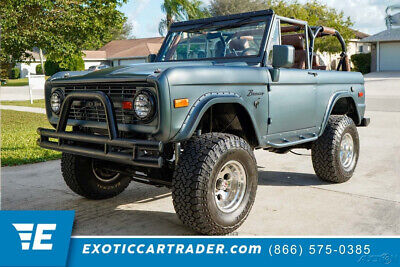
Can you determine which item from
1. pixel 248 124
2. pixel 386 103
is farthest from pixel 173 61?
pixel 386 103

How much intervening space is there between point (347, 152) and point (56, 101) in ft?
12.3

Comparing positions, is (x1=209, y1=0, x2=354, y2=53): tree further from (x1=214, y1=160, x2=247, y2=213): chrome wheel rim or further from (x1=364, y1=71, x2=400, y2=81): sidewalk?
(x1=214, y1=160, x2=247, y2=213): chrome wheel rim

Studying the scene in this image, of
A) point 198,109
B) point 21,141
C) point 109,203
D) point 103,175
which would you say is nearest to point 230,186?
point 198,109

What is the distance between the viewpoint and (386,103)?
55.0ft

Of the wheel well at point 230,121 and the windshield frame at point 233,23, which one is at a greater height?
the windshield frame at point 233,23

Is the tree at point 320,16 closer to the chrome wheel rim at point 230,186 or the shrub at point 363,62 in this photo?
the shrub at point 363,62

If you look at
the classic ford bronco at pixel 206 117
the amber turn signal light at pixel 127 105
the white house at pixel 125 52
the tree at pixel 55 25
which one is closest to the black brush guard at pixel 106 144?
the classic ford bronco at pixel 206 117

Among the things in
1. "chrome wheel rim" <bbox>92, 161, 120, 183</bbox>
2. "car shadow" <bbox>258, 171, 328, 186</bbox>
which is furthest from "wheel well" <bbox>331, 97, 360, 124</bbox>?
"chrome wheel rim" <bbox>92, 161, 120, 183</bbox>

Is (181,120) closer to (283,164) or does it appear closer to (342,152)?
(342,152)

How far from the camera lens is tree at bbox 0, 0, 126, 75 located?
1078 centimetres

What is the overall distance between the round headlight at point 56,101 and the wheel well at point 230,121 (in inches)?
56.9

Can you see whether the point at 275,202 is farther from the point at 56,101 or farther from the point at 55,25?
the point at 55,25

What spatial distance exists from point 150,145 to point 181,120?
348 millimetres

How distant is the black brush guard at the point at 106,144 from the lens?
3582 millimetres
